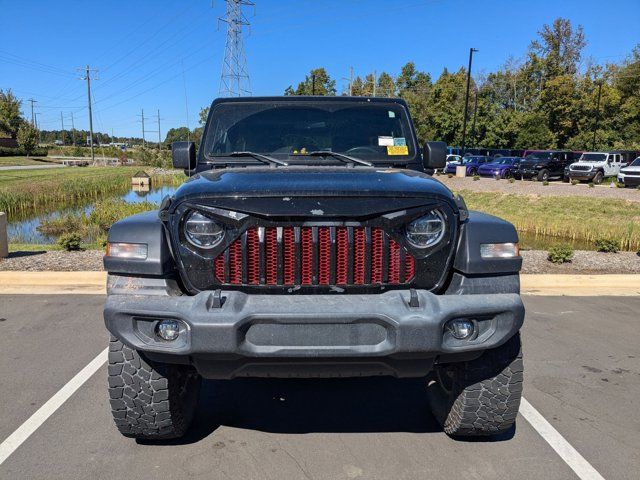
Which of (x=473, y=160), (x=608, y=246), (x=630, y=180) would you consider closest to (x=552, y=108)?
(x=473, y=160)

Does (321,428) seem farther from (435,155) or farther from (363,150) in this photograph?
(435,155)

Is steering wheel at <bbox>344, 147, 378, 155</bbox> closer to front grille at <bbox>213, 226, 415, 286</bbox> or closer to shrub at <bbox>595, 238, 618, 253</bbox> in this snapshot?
front grille at <bbox>213, 226, 415, 286</bbox>

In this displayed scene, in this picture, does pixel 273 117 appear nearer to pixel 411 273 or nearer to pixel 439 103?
pixel 411 273

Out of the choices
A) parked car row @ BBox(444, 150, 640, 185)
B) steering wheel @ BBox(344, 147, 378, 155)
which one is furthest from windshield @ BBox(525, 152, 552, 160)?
steering wheel @ BBox(344, 147, 378, 155)

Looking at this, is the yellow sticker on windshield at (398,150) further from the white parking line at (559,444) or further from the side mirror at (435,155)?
the white parking line at (559,444)

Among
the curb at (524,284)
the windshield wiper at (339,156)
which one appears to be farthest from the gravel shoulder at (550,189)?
the windshield wiper at (339,156)

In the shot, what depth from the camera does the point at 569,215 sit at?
2008 centimetres

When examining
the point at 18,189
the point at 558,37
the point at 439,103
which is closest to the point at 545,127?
the point at 439,103

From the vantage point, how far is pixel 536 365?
455 centimetres

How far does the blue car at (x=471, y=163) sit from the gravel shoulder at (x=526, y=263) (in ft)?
101

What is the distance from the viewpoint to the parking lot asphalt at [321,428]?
9.75ft

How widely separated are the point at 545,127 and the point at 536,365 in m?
52.2

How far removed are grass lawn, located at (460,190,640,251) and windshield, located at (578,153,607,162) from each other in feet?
28.9

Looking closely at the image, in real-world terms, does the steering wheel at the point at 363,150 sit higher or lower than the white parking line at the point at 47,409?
higher
